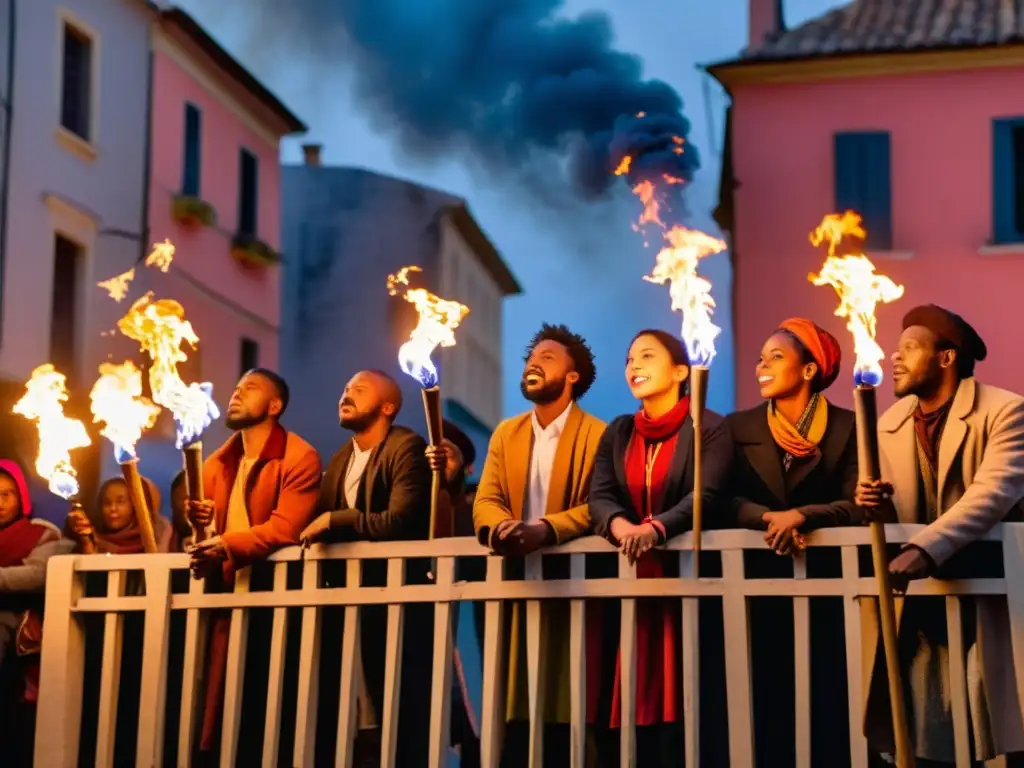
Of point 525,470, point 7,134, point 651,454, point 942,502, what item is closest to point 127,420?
point 525,470

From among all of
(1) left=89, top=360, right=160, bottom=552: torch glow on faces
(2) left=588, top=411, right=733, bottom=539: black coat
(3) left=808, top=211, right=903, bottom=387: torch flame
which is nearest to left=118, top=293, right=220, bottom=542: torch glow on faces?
(1) left=89, top=360, right=160, bottom=552: torch glow on faces

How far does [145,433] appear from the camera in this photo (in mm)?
15195

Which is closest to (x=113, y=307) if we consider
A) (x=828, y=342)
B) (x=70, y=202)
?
(x=70, y=202)

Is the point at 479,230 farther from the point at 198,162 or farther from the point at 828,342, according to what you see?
the point at 828,342

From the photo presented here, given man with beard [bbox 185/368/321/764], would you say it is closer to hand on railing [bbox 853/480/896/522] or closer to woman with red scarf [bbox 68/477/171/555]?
woman with red scarf [bbox 68/477/171/555]

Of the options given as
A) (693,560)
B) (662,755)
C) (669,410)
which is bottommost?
(662,755)

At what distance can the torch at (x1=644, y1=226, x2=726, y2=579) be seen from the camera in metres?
5.22

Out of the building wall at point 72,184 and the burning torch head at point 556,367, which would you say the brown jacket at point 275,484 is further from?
the building wall at point 72,184

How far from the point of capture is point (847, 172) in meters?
17.2

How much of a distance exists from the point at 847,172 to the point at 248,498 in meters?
12.1

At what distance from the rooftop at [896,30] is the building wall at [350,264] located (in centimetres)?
824

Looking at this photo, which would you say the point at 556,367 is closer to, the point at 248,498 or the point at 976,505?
the point at 248,498

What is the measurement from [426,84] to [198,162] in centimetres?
303

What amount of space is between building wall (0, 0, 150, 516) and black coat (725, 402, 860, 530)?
7.76m
